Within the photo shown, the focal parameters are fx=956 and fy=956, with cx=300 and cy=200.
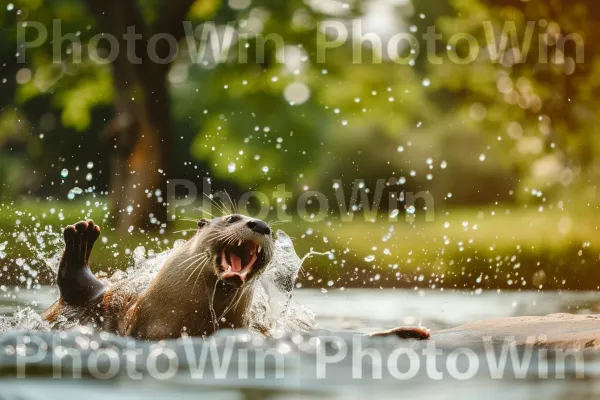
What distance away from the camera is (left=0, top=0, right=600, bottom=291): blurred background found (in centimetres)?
1778

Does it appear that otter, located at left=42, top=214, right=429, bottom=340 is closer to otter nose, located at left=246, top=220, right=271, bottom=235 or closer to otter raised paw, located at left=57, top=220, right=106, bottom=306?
otter nose, located at left=246, top=220, right=271, bottom=235

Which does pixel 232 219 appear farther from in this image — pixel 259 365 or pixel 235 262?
pixel 259 365

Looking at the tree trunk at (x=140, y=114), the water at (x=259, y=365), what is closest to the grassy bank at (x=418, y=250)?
the tree trunk at (x=140, y=114)

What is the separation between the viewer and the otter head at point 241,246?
5555 mm

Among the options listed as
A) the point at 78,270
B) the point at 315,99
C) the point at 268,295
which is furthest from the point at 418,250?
the point at 78,270

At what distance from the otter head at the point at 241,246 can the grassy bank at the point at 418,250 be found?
10.9 feet

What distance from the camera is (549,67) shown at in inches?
750

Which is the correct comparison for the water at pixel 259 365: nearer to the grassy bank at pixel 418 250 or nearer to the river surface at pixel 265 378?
the river surface at pixel 265 378

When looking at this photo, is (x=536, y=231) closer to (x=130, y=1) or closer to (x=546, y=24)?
(x=546, y=24)

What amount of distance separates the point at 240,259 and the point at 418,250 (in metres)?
12.8

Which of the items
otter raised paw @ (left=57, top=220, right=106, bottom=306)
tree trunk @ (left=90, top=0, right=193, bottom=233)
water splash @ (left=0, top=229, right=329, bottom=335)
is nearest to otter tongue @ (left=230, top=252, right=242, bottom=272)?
water splash @ (left=0, top=229, right=329, bottom=335)

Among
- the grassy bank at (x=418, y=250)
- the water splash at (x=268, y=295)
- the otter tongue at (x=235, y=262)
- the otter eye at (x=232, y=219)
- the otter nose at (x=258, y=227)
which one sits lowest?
the grassy bank at (x=418, y=250)

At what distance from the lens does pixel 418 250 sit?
18.3 meters

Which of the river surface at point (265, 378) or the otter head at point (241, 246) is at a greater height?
the otter head at point (241, 246)
